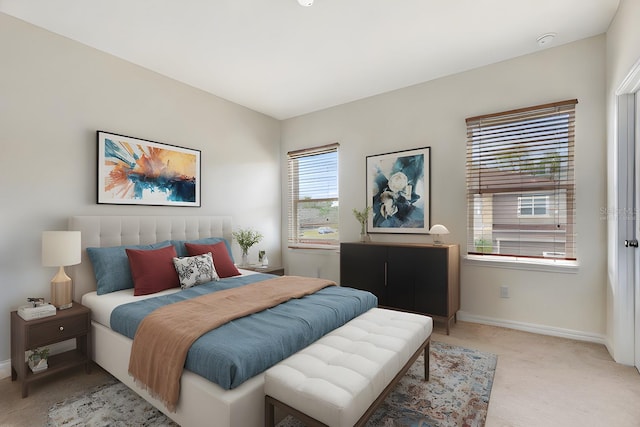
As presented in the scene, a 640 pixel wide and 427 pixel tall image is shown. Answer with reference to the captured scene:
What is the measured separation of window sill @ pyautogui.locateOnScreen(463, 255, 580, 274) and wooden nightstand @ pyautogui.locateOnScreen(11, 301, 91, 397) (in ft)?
12.0

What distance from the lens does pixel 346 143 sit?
14.6 ft

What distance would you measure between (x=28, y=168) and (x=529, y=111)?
181 inches

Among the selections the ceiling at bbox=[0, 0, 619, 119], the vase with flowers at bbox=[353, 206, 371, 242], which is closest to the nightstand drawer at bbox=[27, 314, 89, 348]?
the ceiling at bbox=[0, 0, 619, 119]

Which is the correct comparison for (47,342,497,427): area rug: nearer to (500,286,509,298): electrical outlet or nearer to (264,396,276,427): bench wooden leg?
(264,396,276,427): bench wooden leg

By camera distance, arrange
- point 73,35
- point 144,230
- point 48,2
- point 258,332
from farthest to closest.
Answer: point 144,230 < point 73,35 < point 48,2 < point 258,332

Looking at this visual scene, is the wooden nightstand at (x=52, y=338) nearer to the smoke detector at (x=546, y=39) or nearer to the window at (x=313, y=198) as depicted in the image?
the window at (x=313, y=198)

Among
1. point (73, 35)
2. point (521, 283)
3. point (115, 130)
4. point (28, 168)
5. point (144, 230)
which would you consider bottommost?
point (521, 283)

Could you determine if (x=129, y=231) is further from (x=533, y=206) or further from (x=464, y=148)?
(x=533, y=206)

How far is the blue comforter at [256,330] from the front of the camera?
154 centimetres

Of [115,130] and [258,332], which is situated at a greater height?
[115,130]

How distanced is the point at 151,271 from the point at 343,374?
2041mm

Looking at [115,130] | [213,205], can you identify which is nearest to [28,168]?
[115,130]

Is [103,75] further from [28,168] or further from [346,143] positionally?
[346,143]

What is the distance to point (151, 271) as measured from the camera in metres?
2.75
